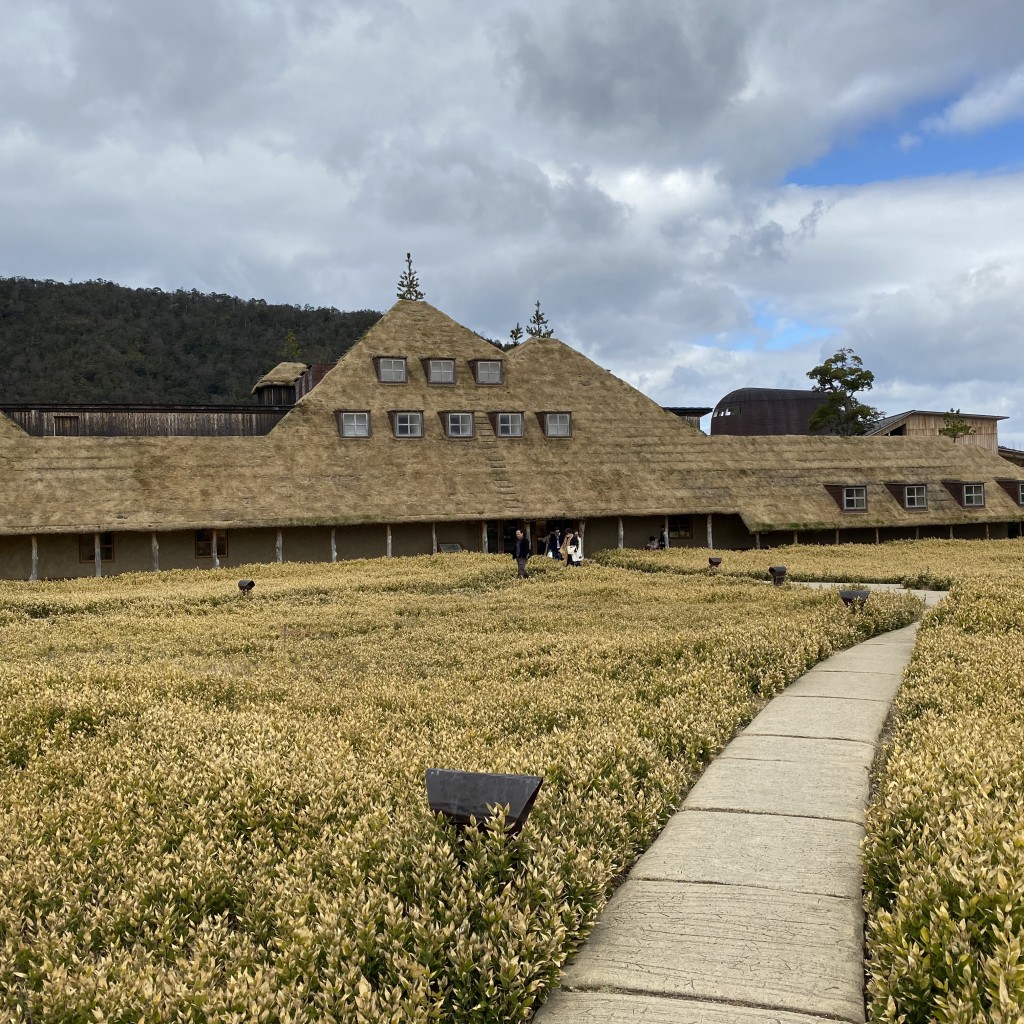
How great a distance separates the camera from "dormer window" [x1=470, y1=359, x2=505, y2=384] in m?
44.3

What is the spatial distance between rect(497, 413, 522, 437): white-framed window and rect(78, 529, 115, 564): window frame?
17277 millimetres

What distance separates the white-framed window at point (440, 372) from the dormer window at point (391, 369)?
3.96 feet

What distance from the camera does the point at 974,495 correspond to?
1804 inches

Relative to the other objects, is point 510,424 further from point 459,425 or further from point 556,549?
point 556,549

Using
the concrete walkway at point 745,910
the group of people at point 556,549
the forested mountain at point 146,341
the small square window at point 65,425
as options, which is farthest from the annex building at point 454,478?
the forested mountain at point 146,341

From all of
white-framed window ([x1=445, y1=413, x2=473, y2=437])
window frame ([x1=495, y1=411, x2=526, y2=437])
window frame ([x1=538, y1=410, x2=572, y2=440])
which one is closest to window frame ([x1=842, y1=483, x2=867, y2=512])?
window frame ([x1=538, y1=410, x2=572, y2=440])

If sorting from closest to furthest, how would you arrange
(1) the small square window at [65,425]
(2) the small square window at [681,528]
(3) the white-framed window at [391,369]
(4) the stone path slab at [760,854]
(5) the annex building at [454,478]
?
(4) the stone path slab at [760,854]
(5) the annex building at [454,478]
(1) the small square window at [65,425]
(2) the small square window at [681,528]
(3) the white-framed window at [391,369]

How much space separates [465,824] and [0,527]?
31.5 meters

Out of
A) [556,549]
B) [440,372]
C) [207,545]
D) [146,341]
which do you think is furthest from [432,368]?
[146,341]

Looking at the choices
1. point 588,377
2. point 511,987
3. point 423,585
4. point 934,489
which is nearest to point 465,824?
point 511,987

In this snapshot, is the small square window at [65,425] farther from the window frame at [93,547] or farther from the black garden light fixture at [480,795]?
the black garden light fixture at [480,795]

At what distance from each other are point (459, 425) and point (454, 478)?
3.74 metres

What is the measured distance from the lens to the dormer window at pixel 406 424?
41.2m

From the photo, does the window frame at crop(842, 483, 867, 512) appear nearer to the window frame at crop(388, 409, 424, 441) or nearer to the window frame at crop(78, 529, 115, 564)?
the window frame at crop(388, 409, 424, 441)
